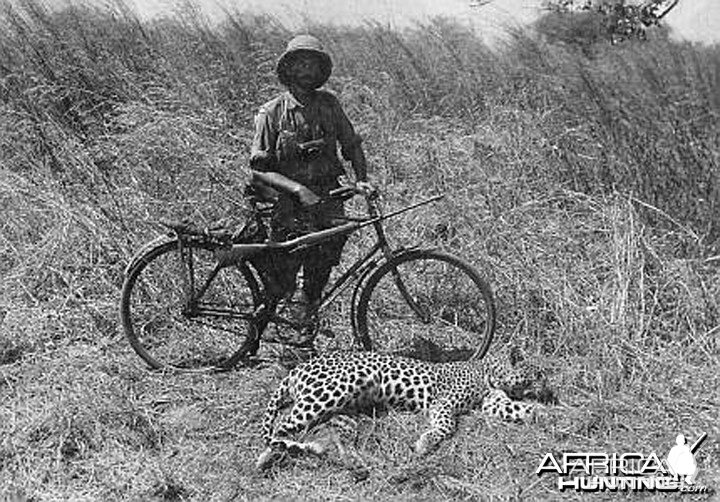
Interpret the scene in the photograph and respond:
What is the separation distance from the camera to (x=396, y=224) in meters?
5.78

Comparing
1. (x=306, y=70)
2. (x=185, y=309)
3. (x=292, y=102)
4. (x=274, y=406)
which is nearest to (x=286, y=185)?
(x=292, y=102)

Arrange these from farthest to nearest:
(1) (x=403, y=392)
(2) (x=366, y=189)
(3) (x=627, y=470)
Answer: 1. (2) (x=366, y=189)
2. (1) (x=403, y=392)
3. (3) (x=627, y=470)

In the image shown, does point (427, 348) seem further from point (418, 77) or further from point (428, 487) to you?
point (418, 77)

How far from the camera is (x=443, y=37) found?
8.96 m

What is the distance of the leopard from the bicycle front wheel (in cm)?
45

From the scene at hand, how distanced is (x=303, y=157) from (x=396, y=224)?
155 centimetres

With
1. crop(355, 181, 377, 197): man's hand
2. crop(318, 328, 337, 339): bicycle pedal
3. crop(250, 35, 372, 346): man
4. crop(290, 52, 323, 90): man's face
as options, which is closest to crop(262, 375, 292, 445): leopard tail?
crop(250, 35, 372, 346): man

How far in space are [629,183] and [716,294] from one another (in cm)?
119

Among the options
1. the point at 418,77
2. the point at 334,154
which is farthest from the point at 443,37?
the point at 334,154

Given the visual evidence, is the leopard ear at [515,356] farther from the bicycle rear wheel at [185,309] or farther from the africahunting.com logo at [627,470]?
the bicycle rear wheel at [185,309]

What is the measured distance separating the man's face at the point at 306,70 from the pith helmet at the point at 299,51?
0.02 meters

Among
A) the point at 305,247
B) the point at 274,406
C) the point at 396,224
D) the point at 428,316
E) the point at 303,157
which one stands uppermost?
the point at 303,157

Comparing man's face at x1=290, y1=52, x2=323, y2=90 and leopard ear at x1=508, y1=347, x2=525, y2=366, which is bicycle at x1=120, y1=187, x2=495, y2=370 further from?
man's face at x1=290, y1=52, x2=323, y2=90

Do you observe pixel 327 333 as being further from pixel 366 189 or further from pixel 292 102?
pixel 292 102
